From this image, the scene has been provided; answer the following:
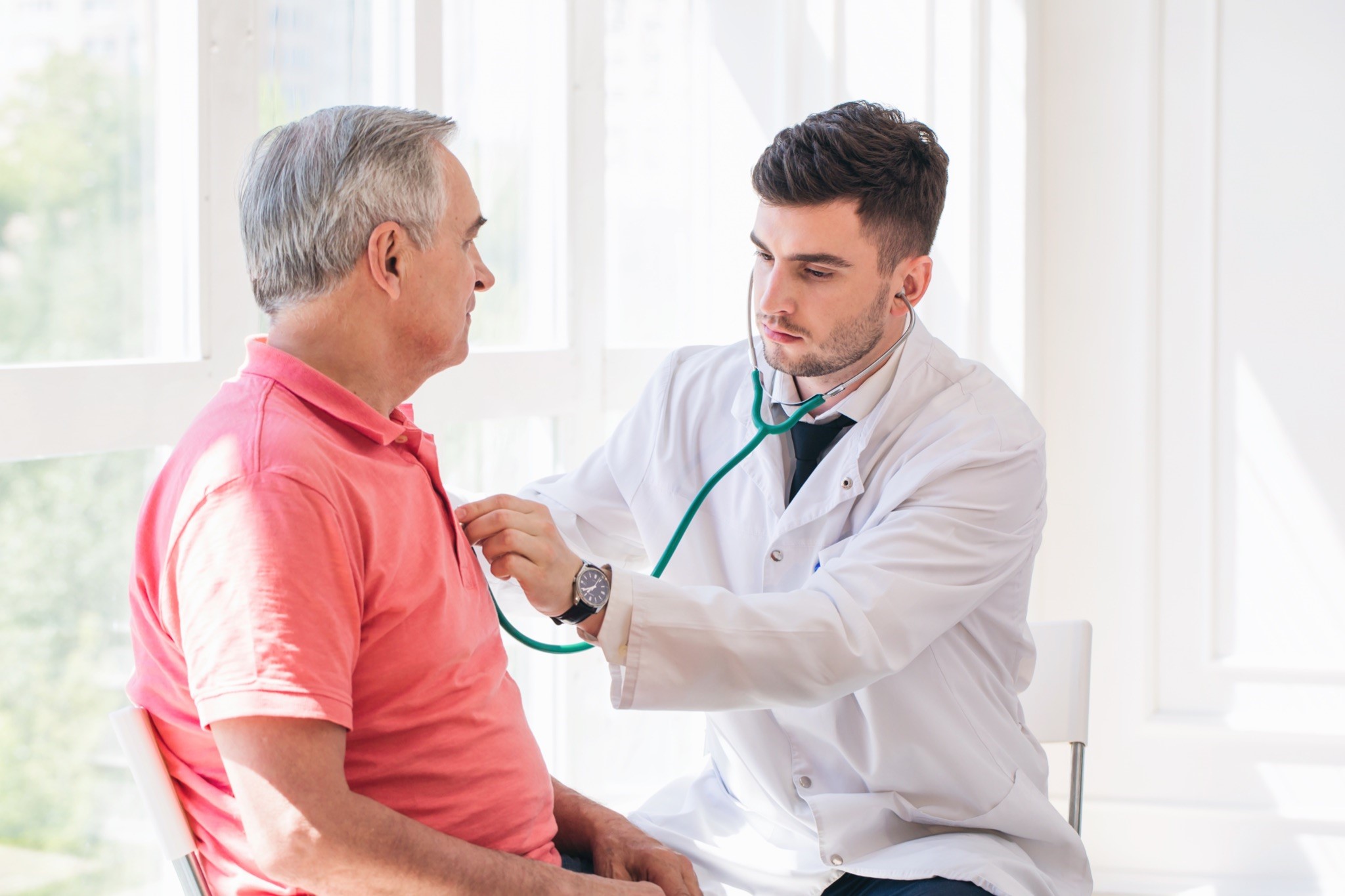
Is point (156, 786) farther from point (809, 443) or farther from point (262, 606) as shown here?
point (809, 443)

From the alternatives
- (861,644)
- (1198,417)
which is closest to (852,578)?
(861,644)

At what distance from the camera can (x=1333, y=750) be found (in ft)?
8.25

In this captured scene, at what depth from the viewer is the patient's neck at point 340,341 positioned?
113 cm

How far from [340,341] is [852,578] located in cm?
64

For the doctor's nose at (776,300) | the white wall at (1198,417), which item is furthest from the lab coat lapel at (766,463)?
the white wall at (1198,417)

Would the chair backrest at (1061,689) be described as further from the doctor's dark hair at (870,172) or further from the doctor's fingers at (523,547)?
the doctor's fingers at (523,547)

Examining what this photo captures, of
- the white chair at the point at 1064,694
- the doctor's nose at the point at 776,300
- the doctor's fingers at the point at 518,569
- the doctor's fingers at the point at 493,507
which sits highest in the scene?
the doctor's nose at the point at 776,300

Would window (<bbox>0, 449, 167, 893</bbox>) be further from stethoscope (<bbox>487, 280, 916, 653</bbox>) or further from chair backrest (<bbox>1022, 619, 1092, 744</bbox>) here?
chair backrest (<bbox>1022, 619, 1092, 744</bbox>)

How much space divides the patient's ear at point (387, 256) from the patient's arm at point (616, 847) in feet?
2.26

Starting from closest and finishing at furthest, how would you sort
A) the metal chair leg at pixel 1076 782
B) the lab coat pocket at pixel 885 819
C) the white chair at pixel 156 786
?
1. the white chair at pixel 156 786
2. the lab coat pocket at pixel 885 819
3. the metal chair leg at pixel 1076 782

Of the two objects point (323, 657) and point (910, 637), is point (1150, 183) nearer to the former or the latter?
point (910, 637)

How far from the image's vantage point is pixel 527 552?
1.20 m

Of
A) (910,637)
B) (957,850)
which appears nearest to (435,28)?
(910,637)

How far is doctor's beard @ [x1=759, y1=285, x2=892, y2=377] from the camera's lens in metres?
1.55
